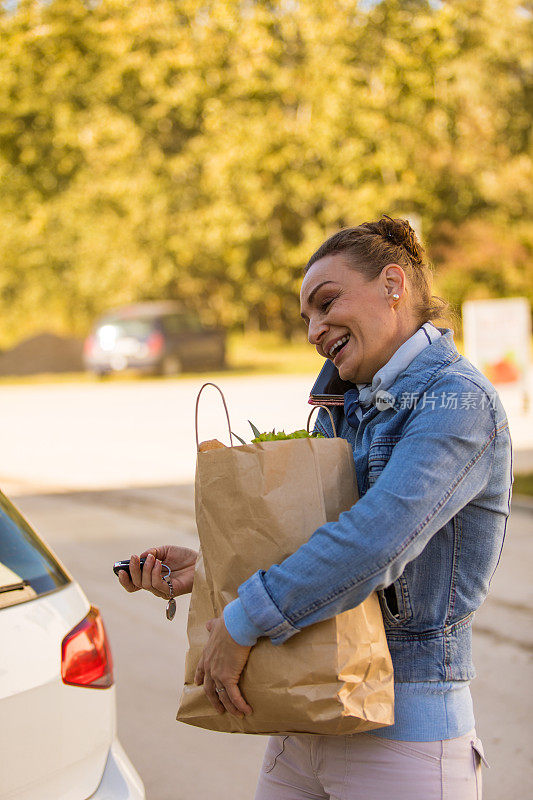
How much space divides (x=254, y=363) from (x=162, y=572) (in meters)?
24.1

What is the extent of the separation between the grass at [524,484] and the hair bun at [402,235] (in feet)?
22.3

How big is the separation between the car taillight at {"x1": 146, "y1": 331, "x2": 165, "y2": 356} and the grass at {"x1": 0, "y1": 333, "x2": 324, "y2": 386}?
2.38 feet

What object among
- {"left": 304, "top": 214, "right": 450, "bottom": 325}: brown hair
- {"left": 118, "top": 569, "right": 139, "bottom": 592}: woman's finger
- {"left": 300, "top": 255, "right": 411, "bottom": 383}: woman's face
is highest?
{"left": 304, "top": 214, "right": 450, "bottom": 325}: brown hair

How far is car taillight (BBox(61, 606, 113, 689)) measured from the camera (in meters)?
2.22

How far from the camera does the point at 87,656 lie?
2.30 meters

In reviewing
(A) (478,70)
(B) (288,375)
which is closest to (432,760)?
(B) (288,375)

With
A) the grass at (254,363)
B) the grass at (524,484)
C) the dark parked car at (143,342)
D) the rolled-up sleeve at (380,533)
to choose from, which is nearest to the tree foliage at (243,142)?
the grass at (254,363)

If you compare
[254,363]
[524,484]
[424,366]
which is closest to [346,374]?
[424,366]

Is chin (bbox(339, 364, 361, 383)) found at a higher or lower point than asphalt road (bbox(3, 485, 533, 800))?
higher

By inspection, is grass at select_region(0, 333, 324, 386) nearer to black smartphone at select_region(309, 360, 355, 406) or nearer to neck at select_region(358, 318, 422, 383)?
black smartphone at select_region(309, 360, 355, 406)

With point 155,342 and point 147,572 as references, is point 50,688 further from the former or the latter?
point 155,342

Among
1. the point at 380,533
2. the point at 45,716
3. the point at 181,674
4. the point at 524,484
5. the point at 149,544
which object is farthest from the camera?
the point at 524,484

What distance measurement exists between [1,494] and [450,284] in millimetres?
27090

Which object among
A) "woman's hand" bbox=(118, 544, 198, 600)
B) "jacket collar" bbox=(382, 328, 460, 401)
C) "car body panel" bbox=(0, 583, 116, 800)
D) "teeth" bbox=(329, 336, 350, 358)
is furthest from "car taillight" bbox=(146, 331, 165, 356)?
"jacket collar" bbox=(382, 328, 460, 401)
